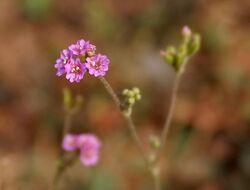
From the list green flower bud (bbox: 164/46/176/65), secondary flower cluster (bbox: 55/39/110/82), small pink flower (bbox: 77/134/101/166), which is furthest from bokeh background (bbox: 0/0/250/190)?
secondary flower cluster (bbox: 55/39/110/82)

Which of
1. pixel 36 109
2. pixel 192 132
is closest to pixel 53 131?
pixel 36 109

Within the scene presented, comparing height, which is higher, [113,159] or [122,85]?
[122,85]

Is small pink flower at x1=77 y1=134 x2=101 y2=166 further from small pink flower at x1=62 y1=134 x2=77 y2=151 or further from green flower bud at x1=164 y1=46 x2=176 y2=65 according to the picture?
green flower bud at x1=164 y1=46 x2=176 y2=65

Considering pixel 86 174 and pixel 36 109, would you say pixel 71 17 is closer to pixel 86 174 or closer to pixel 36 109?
pixel 36 109

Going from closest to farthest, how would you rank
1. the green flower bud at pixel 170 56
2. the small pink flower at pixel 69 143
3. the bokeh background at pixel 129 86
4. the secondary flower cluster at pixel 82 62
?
the secondary flower cluster at pixel 82 62
the green flower bud at pixel 170 56
the small pink flower at pixel 69 143
the bokeh background at pixel 129 86

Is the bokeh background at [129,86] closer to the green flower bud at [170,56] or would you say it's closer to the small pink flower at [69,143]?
the small pink flower at [69,143]

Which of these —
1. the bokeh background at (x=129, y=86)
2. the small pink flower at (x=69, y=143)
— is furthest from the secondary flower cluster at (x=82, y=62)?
the bokeh background at (x=129, y=86)
